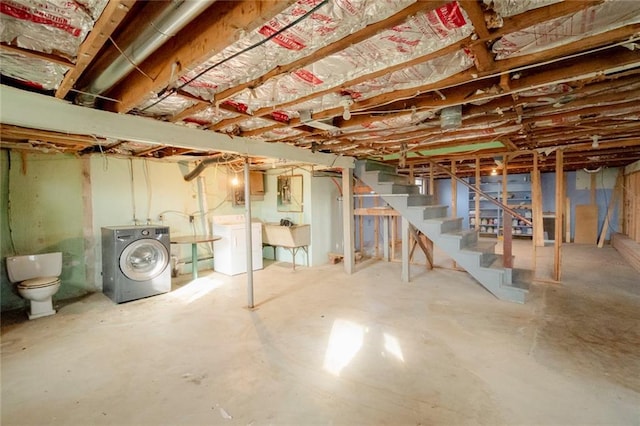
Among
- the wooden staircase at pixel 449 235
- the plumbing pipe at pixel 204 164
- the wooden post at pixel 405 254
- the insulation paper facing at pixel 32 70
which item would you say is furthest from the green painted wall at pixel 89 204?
the insulation paper facing at pixel 32 70

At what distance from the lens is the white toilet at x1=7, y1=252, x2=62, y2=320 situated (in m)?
3.24

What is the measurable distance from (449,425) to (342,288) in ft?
8.54

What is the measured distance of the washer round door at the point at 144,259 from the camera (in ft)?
12.4

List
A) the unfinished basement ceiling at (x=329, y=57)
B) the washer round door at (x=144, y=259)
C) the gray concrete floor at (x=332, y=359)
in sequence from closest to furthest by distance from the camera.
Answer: the unfinished basement ceiling at (x=329, y=57) < the gray concrete floor at (x=332, y=359) < the washer round door at (x=144, y=259)

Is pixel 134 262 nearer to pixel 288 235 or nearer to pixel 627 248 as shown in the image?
pixel 288 235

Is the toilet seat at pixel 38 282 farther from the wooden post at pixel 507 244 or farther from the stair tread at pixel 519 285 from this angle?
the wooden post at pixel 507 244

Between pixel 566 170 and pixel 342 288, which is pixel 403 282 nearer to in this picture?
pixel 342 288

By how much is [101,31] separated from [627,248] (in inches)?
334

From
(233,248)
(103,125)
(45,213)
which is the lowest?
(233,248)

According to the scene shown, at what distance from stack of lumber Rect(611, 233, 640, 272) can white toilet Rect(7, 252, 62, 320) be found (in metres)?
8.82

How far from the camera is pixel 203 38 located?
1345 millimetres

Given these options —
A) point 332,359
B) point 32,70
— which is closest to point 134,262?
point 32,70

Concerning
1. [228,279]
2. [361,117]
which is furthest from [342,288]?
[361,117]

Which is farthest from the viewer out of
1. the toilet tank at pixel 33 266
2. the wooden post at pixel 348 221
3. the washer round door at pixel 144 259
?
the wooden post at pixel 348 221
